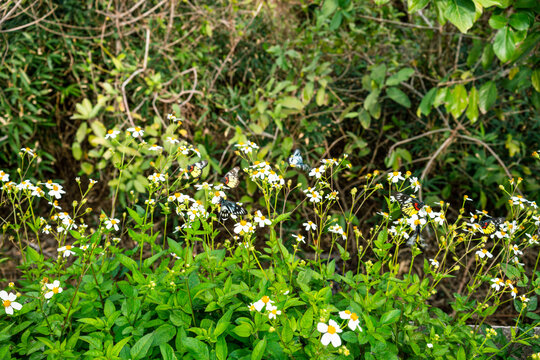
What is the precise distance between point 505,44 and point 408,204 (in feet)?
2.88

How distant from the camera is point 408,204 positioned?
1.11 m

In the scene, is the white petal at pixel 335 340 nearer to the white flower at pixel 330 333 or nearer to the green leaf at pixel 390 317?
the white flower at pixel 330 333

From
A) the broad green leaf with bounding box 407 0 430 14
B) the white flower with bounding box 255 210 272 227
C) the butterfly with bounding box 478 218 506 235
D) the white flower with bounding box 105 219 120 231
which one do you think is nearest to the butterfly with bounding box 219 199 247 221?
the white flower with bounding box 255 210 272 227

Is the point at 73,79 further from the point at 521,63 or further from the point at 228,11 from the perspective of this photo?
the point at 521,63

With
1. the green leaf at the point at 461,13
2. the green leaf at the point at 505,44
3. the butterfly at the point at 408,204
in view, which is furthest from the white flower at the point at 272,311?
the green leaf at the point at 505,44

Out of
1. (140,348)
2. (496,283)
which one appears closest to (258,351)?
(140,348)

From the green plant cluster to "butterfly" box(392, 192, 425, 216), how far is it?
4.03 ft

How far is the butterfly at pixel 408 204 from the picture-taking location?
107 cm

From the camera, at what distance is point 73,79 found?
8.83ft

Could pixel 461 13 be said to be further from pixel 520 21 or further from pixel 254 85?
pixel 254 85

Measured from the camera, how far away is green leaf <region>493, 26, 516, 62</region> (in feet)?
5.10

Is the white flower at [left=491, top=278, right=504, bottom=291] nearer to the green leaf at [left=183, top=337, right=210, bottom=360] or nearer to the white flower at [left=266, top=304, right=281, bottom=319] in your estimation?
the white flower at [left=266, top=304, right=281, bottom=319]

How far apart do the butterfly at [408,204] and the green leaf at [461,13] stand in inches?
24.6

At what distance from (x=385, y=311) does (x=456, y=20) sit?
96cm
